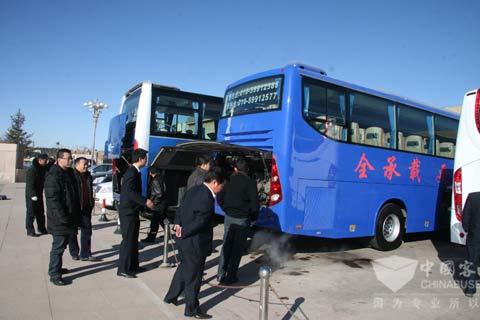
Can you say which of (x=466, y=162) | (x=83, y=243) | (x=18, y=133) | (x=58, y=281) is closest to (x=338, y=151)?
(x=466, y=162)

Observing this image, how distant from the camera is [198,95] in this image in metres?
11.7

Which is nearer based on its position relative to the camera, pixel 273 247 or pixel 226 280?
pixel 226 280

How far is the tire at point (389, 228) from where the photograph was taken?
8070 millimetres

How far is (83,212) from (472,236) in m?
6.48

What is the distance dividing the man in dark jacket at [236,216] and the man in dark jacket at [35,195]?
5372mm

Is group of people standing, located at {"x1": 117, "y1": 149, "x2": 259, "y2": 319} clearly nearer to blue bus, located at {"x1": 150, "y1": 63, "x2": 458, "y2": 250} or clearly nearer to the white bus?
blue bus, located at {"x1": 150, "y1": 63, "x2": 458, "y2": 250}

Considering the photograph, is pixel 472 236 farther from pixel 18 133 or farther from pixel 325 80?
pixel 18 133

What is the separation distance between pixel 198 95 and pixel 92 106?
22.3 m

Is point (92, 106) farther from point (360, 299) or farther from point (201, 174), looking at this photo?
point (360, 299)

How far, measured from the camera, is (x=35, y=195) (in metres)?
8.66

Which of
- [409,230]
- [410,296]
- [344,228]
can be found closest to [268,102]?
[344,228]

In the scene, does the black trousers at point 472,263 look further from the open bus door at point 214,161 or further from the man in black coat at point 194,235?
the man in black coat at point 194,235

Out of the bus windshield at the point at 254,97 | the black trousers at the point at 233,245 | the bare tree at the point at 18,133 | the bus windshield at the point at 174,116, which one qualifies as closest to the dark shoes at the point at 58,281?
the black trousers at the point at 233,245

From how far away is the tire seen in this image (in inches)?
318
